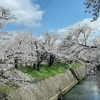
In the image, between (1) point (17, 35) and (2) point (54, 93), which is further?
(1) point (17, 35)

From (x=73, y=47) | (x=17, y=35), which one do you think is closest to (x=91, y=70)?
(x=73, y=47)

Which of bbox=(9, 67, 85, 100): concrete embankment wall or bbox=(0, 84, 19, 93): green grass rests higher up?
bbox=(0, 84, 19, 93): green grass

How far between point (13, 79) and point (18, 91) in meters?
3.22

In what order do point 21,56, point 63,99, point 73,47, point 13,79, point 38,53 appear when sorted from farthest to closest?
point 38,53 → point 63,99 → point 21,56 → point 13,79 → point 73,47

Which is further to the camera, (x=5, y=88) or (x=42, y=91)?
(x=42, y=91)

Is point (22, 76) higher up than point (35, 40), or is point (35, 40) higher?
point (35, 40)

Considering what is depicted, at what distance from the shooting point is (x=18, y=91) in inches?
504

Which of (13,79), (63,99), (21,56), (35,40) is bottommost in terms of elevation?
(63,99)

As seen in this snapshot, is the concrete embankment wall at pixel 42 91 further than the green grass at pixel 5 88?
Yes

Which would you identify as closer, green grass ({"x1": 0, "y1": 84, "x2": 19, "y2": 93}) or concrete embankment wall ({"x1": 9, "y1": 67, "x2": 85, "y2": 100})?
green grass ({"x1": 0, "y1": 84, "x2": 19, "y2": 93})

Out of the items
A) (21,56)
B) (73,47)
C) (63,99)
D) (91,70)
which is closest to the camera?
(73,47)

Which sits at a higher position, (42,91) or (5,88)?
(5,88)

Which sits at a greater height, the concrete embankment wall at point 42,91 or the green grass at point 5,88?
the green grass at point 5,88

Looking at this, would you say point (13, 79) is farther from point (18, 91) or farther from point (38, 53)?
point (38, 53)
